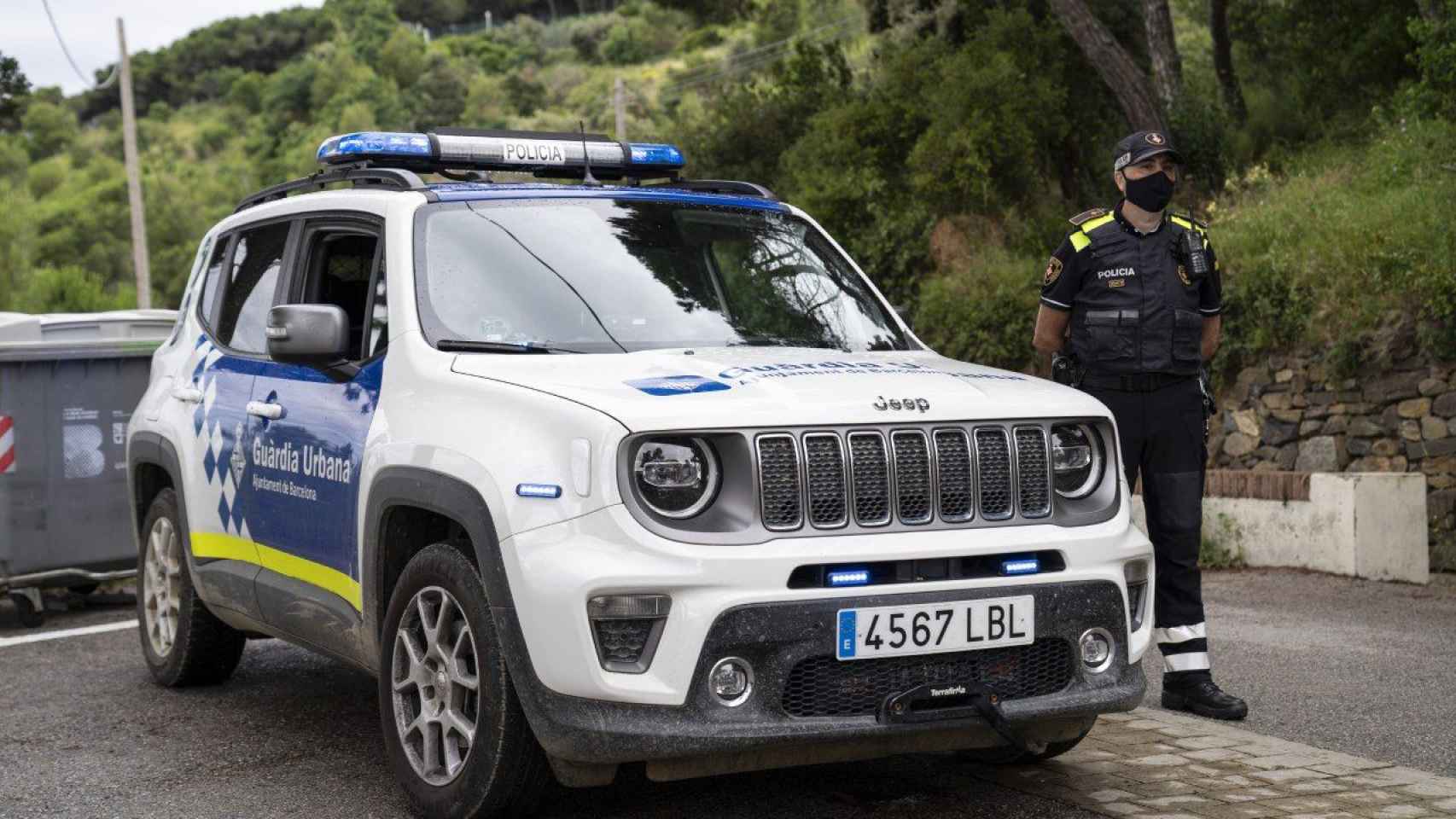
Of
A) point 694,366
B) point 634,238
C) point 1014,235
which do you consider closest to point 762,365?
point 694,366

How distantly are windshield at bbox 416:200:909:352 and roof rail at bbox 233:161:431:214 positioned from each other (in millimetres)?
269

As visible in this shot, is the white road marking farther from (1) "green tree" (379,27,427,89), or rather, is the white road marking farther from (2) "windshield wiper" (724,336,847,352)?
(1) "green tree" (379,27,427,89)

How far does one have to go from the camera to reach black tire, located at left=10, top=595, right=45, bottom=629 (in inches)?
371

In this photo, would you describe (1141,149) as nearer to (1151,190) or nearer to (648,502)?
(1151,190)

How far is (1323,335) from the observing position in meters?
12.4

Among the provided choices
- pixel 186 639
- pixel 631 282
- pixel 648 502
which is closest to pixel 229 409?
pixel 186 639

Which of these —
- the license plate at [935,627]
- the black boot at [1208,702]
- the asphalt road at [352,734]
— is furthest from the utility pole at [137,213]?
the license plate at [935,627]

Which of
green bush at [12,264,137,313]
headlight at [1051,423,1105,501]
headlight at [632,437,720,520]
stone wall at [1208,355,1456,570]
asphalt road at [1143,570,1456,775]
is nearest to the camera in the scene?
headlight at [632,437,720,520]

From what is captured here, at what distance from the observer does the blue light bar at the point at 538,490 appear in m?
4.16

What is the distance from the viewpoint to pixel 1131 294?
6.12 meters

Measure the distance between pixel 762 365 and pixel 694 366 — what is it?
0.67 ft

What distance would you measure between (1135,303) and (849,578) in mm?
2422

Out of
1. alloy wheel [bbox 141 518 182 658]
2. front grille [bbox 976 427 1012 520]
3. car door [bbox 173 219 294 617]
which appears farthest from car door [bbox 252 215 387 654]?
front grille [bbox 976 427 1012 520]

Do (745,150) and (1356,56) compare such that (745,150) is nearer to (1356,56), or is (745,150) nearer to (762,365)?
(1356,56)
